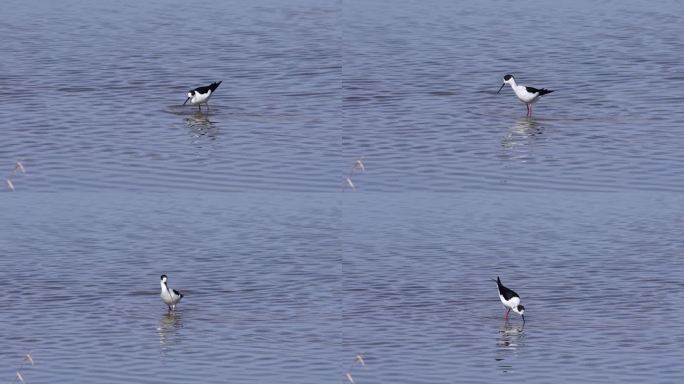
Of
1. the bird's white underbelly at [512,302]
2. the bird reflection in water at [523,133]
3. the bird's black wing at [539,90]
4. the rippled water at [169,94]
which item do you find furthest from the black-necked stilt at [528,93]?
the bird's white underbelly at [512,302]

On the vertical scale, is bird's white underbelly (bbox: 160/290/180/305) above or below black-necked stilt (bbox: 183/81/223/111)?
below

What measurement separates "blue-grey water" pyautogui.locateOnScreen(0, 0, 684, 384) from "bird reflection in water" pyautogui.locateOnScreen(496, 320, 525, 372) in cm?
3

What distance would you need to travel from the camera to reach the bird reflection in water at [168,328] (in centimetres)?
2119

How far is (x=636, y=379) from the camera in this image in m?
19.9

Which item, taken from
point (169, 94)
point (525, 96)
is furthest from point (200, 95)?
point (525, 96)

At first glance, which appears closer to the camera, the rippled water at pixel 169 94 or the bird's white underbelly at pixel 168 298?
the bird's white underbelly at pixel 168 298

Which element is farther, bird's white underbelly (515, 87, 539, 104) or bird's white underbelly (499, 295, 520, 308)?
bird's white underbelly (515, 87, 539, 104)

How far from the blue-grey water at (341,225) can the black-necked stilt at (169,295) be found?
151mm

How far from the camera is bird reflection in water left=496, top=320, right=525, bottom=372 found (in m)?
20.9

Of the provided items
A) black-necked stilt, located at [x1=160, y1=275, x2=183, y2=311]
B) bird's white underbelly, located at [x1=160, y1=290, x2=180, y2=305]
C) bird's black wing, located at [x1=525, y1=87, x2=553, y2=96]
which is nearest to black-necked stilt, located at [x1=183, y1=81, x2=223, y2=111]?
bird's black wing, located at [x1=525, y1=87, x2=553, y2=96]

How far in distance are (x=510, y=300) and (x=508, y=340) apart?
0.57 meters

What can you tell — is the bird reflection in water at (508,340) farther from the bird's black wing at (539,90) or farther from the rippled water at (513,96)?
the bird's black wing at (539,90)

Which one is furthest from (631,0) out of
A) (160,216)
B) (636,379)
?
(636,379)

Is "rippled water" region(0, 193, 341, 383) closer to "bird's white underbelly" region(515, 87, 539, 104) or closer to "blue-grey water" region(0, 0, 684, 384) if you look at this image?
"blue-grey water" region(0, 0, 684, 384)
